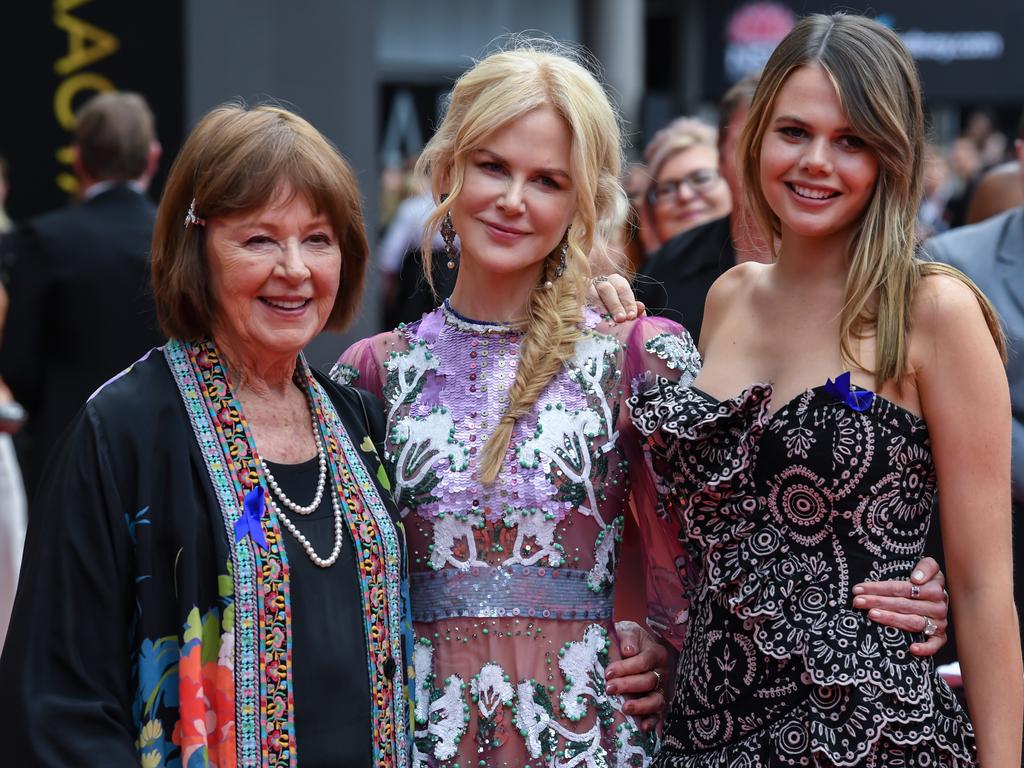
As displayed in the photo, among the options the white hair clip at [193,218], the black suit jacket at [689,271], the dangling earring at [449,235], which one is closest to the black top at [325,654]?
the white hair clip at [193,218]

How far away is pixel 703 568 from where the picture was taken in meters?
2.68

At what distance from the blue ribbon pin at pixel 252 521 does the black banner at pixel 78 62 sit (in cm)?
519

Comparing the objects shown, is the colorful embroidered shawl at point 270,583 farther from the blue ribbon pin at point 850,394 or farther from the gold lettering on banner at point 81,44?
the gold lettering on banner at point 81,44

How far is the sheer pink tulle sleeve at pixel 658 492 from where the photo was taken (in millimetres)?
2871

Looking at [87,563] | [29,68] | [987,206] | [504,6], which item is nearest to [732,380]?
[87,563]

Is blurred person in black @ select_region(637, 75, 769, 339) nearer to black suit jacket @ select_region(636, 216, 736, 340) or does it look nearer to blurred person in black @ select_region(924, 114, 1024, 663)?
black suit jacket @ select_region(636, 216, 736, 340)

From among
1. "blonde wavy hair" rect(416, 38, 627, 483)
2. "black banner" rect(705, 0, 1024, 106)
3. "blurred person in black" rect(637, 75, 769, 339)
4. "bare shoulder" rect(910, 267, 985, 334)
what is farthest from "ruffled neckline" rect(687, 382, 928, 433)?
"black banner" rect(705, 0, 1024, 106)

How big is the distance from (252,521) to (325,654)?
262mm

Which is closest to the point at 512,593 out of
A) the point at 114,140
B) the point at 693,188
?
the point at 693,188

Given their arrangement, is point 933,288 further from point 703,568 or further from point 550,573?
point 550,573

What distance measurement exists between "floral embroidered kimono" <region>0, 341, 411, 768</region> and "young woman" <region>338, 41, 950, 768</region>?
0.26 m

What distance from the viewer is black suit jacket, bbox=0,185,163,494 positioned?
5.68 metres

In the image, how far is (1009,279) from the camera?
3848 mm

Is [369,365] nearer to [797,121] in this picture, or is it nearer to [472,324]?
[472,324]
